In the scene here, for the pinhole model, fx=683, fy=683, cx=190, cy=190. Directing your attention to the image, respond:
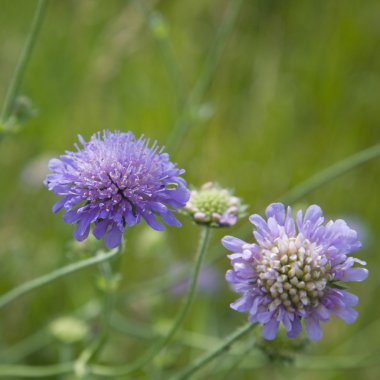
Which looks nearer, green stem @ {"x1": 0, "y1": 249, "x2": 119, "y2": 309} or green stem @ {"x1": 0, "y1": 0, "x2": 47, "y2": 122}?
green stem @ {"x1": 0, "y1": 249, "x2": 119, "y2": 309}

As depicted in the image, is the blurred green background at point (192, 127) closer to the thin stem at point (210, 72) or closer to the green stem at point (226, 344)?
the thin stem at point (210, 72)

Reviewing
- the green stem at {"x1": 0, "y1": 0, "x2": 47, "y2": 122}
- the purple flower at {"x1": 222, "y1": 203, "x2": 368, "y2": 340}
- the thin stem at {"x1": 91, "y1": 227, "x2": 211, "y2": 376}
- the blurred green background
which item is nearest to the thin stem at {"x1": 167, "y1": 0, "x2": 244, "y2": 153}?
the blurred green background

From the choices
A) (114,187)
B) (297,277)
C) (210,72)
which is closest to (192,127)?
(210,72)

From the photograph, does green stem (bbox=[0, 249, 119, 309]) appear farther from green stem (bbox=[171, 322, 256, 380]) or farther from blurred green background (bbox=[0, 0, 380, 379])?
blurred green background (bbox=[0, 0, 380, 379])

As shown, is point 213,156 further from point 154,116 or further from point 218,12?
point 218,12

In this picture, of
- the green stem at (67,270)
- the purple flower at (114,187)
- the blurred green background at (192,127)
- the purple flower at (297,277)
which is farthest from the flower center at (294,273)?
the blurred green background at (192,127)

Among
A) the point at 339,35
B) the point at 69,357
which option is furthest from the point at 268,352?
the point at 339,35
